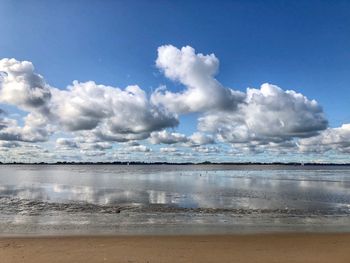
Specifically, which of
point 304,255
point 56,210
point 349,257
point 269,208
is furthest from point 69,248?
point 269,208

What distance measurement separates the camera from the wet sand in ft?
41.5

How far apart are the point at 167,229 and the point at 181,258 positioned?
6595mm

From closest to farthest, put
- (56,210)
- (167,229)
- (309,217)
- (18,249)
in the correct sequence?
(18,249), (167,229), (309,217), (56,210)

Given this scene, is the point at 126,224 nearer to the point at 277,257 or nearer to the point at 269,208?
the point at 277,257

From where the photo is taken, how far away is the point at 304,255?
13.5m

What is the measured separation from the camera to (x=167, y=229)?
19203 mm

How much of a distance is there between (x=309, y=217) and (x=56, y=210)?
54.9 feet

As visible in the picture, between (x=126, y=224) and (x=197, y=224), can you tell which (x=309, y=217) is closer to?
(x=197, y=224)

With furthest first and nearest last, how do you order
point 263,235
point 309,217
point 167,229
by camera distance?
point 309,217, point 167,229, point 263,235

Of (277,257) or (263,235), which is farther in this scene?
(263,235)

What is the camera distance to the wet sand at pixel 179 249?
41.5 ft

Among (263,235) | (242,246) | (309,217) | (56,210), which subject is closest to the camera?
(242,246)

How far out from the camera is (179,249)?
1398 cm

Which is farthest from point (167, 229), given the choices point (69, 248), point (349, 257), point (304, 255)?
point (349, 257)
